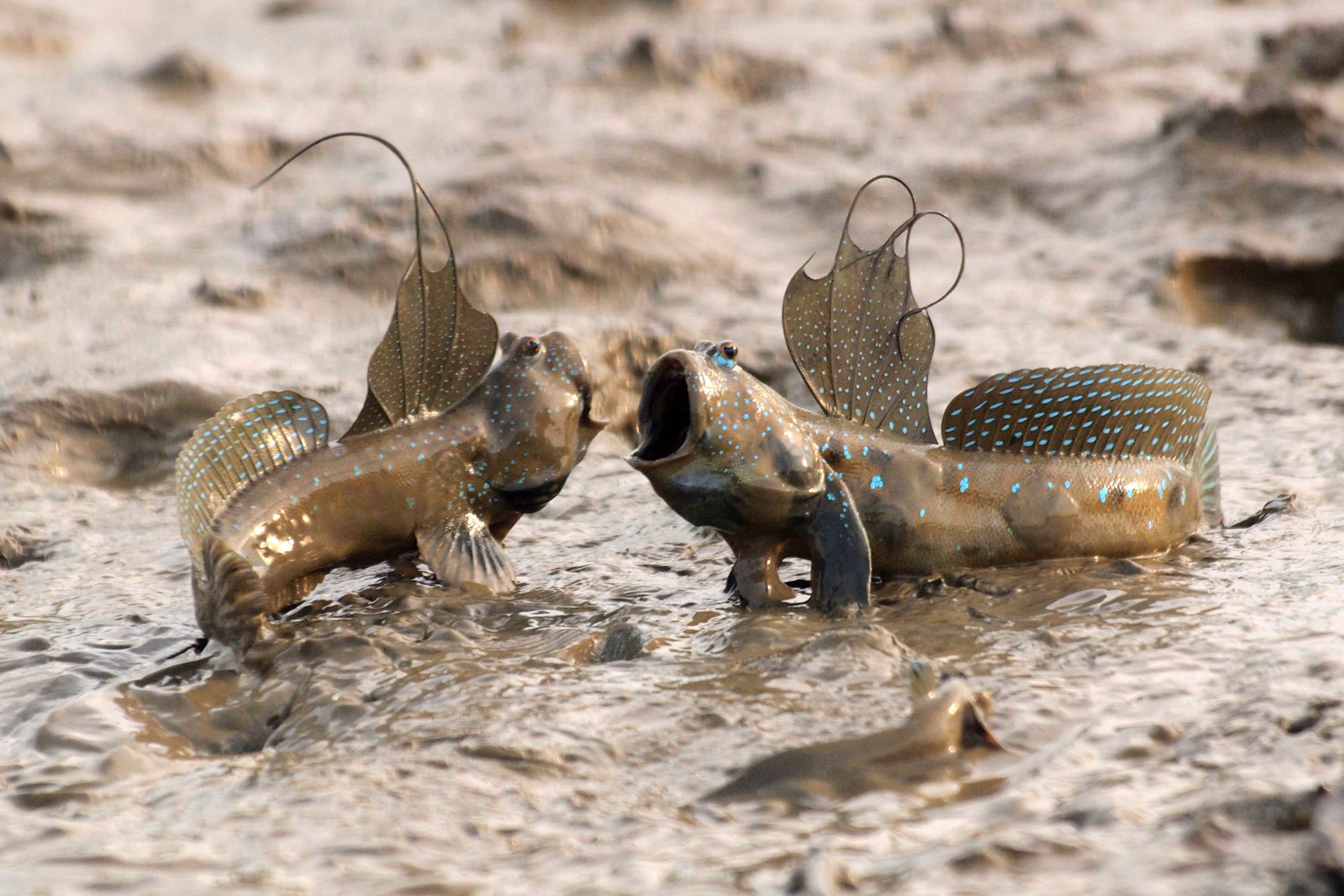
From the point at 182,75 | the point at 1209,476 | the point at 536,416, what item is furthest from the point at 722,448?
the point at 182,75

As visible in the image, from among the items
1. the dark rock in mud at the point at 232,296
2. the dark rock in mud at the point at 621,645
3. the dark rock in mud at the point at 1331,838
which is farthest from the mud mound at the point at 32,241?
the dark rock in mud at the point at 1331,838

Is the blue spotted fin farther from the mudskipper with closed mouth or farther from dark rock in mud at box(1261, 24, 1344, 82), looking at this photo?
dark rock in mud at box(1261, 24, 1344, 82)

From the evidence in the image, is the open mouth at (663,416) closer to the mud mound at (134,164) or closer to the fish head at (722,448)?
the fish head at (722,448)

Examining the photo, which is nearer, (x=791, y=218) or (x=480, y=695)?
(x=480, y=695)

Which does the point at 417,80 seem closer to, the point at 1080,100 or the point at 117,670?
the point at 1080,100

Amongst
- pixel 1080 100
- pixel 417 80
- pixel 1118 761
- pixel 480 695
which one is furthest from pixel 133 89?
pixel 1118 761

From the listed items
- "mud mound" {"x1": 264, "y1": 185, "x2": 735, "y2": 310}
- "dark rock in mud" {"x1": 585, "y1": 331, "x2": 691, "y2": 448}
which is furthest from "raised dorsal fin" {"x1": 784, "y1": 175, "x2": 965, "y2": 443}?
"mud mound" {"x1": 264, "y1": 185, "x2": 735, "y2": 310}
